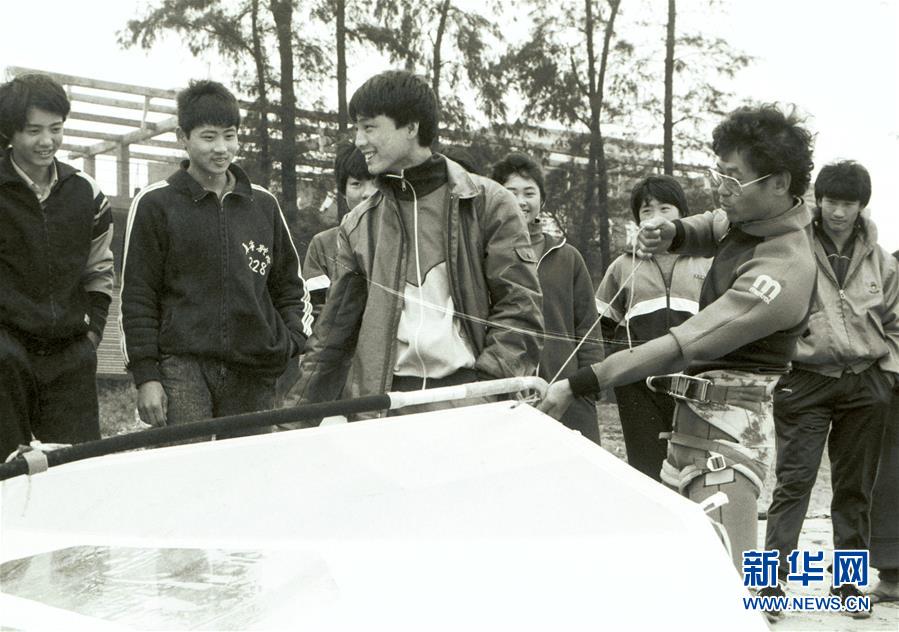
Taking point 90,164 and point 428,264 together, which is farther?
point 90,164

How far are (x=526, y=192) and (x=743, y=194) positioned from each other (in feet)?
6.65

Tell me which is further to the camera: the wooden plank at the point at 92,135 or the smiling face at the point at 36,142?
the wooden plank at the point at 92,135

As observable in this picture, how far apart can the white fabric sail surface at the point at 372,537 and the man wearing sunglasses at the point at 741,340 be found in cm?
93

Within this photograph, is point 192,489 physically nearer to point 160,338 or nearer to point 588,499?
point 588,499

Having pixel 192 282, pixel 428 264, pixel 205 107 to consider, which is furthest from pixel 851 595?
pixel 205 107

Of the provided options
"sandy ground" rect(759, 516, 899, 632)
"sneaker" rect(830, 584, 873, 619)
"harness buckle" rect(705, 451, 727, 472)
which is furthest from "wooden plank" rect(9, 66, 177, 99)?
"harness buckle" rect(705, 451, 727, 472)

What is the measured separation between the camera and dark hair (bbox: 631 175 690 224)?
5.64 metres

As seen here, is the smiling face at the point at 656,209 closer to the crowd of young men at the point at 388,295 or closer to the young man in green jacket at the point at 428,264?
the crowd of young men at the point at 388,295

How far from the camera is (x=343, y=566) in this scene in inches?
87.2

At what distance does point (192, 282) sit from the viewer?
4.14m

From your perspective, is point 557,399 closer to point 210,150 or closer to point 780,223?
point 780,223

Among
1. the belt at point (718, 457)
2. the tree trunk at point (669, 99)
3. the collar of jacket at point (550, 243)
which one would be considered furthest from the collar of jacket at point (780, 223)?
the tree trunk at point (669, 99)

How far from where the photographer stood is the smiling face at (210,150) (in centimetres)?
421

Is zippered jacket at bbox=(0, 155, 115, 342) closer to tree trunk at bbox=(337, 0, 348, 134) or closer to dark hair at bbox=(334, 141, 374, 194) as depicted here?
dark hair at bbox=(334, 141, 374, 194)
